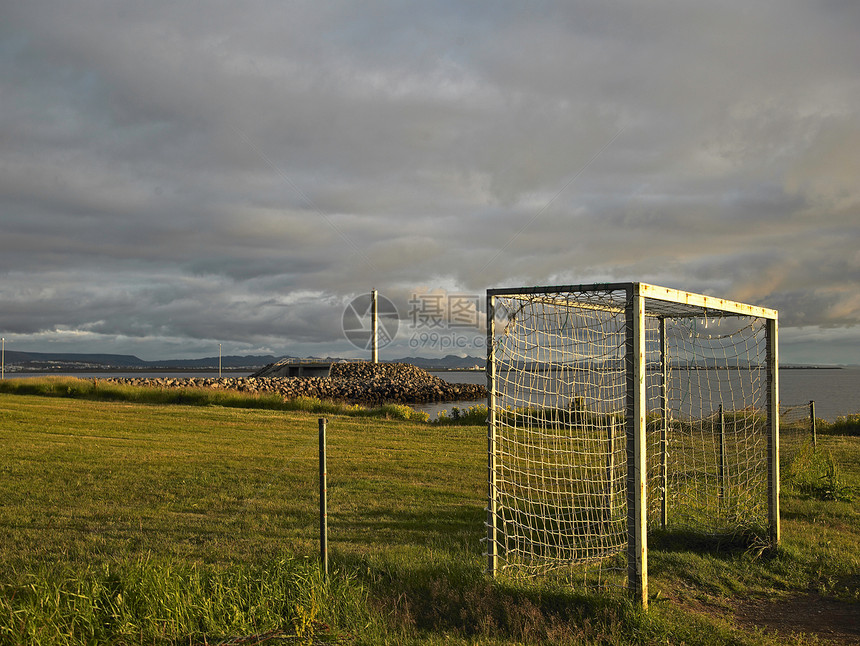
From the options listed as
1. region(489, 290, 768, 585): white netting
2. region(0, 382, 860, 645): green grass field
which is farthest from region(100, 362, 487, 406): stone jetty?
region(489, 290, 768, 585): white netting

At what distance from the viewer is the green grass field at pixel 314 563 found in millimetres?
4414

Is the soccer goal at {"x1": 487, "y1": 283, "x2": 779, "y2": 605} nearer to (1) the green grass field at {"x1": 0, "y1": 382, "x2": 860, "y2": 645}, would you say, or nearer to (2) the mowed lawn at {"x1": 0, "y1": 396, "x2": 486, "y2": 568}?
(1) the green grass field at {"x1": 0, "y1": 382, "x2": 860, "y2": 645}

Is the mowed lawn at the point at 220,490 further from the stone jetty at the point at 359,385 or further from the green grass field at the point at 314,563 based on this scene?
the stone jetty at the point at 359,385

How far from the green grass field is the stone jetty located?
25256 millimetres

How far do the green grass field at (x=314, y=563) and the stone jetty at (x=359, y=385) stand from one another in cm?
2526

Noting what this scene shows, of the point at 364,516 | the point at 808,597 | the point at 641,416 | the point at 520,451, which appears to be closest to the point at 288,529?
the point at 364,516

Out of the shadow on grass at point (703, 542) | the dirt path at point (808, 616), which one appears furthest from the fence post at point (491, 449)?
the shadow on grass at point (703, 542)

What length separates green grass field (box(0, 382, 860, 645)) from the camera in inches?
174

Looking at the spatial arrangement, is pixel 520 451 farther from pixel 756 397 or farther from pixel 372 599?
pixel 372 599

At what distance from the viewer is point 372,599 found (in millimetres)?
5180

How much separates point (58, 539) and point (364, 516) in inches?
133

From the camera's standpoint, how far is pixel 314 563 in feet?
17.6

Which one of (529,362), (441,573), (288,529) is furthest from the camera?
(288,529)

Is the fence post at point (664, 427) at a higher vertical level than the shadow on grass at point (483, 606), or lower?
higher
